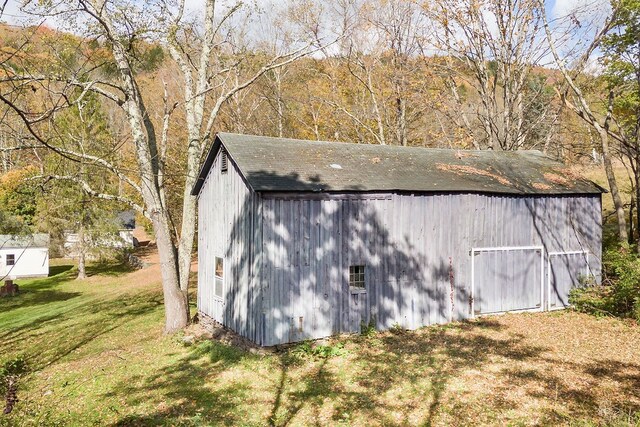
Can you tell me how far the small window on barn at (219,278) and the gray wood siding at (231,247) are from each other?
19 cm

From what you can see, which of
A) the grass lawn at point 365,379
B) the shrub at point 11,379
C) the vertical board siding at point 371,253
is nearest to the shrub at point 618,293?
the vertical board siding at point 371,253

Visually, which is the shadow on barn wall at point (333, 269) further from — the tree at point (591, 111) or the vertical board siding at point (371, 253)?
the tree at point (591, 111)

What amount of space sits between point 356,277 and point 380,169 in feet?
11.9

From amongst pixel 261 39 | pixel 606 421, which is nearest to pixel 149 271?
pixel 261 39

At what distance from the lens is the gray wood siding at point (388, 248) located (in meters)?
11.6

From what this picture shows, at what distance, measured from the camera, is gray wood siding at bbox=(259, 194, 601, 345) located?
457 inches

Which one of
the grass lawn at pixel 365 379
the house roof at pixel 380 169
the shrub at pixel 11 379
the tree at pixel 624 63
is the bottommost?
the shrub at pixel 11 379

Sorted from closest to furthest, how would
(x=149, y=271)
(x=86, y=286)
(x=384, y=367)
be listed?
(x=384, y=367) → (x=86, y=286) → (x=149, y=271)

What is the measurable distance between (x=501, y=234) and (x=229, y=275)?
9057mm

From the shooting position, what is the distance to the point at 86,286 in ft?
106

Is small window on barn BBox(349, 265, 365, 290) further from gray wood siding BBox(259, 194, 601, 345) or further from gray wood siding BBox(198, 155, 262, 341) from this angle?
gray wood siding BBox(198, 155, 262, 341)

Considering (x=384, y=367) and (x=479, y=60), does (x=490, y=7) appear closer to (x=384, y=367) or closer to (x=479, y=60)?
(x=479, y=60)

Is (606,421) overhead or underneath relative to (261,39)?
underneath

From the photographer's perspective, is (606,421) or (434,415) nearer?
(606,421)
